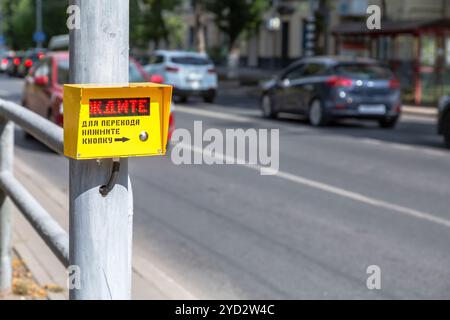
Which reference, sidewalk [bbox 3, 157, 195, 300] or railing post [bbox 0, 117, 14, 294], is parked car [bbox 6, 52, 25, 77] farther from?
railing post [bbox 0, 117, 14, 294]

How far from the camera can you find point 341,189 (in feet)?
33.8

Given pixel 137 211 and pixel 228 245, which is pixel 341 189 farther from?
pixel 228 245

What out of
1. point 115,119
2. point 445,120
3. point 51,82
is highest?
point 115,119

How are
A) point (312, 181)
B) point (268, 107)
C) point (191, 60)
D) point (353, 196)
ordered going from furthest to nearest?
point (191, 60) < point (268, 107) < point (312, 181) < point (353, 196)

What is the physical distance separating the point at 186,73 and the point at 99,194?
26.3 m

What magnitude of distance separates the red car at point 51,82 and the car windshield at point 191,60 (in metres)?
12.8

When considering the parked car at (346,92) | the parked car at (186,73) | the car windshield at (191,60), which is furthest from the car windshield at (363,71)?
the car windshield at (191,60)

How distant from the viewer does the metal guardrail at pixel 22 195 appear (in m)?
3.35

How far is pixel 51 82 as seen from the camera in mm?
14820

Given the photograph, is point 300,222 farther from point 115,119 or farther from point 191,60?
point 191,60

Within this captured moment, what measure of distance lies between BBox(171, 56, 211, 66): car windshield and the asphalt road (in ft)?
47.6

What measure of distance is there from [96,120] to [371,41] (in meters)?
29.0

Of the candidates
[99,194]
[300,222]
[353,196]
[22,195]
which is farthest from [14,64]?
[99,194]

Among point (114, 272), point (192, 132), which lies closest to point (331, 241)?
point (114, 272)
